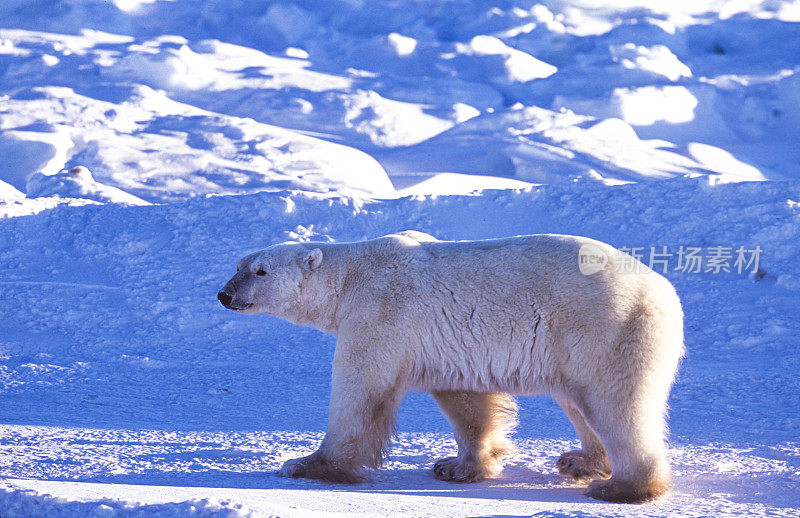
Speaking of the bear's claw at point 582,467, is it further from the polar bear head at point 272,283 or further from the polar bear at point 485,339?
the polar bear head at point 272,283

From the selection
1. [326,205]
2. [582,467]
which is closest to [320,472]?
[582,467]

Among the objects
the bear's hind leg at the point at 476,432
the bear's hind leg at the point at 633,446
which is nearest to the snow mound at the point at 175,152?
the bear's hind leg at the point at 476,432

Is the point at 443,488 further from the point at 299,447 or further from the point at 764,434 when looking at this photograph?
the point at 764,434

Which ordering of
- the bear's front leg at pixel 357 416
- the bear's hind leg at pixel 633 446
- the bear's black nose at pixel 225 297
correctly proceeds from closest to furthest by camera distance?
the bear's hind leg at pixel 633 446 < the bear's front leg at pixel 357 416 < the bear's black nose at pixel 225 297

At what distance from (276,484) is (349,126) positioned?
15.0 m

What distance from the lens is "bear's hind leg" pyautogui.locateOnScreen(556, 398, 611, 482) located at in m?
4.61

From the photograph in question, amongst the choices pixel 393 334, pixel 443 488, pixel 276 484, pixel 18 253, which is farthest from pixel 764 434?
pixel 18 253

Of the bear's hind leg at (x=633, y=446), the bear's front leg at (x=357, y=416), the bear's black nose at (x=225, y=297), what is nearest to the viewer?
the bear's hind leg at (x=633, y=446)

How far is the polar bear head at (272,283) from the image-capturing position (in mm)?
4836

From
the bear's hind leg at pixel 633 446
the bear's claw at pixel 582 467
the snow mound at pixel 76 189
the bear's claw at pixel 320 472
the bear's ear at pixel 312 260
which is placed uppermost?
the snow mound at pixel 76 189

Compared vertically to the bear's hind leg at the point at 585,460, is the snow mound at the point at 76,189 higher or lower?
higher

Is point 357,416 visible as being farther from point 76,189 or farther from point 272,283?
point 76,189

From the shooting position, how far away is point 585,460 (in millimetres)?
4641

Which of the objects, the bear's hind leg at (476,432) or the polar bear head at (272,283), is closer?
the bear's hind leg at (476,432)
